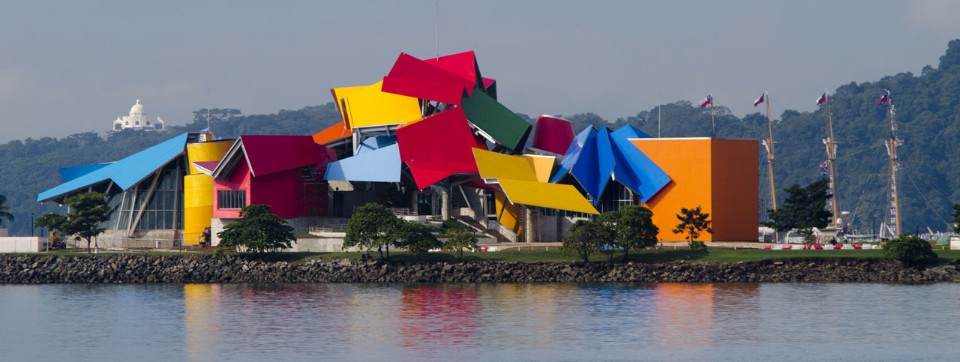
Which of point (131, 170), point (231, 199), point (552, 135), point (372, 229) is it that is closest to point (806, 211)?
point (552, 135)

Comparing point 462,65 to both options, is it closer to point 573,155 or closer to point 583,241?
point 573,155

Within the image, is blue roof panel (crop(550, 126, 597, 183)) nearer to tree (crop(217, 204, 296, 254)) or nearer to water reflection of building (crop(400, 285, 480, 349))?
tree (crop(217, 204, 296, 254))

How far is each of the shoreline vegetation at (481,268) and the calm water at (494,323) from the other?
334 centimetres

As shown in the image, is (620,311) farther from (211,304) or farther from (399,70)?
(399,70)

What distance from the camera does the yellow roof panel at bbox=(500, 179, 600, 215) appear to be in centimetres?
10469

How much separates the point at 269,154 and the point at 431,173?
12180 millimetres

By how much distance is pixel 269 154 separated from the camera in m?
111

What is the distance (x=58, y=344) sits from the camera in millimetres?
63312

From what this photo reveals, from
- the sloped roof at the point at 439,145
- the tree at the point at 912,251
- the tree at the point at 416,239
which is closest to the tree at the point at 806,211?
the tree at the point at 912,251

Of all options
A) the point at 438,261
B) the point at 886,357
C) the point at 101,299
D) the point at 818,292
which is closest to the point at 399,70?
the point at 438,261

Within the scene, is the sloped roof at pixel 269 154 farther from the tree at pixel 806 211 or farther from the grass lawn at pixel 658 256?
the tree at pixel 806 211

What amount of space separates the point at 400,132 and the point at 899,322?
164ft

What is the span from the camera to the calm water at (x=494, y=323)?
5797cm

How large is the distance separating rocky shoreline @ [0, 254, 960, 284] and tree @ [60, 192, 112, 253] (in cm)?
440
